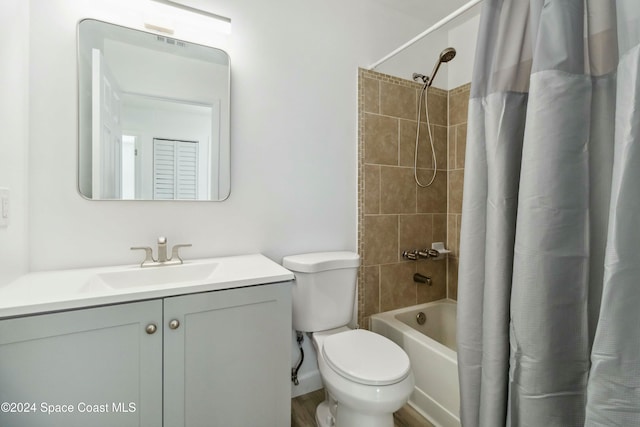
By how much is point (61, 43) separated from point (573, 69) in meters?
1.80

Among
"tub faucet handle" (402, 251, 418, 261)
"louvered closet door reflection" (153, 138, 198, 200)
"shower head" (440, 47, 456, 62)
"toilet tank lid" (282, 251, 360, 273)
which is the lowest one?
"tub faucet handle" (402, 251, 418, 261)

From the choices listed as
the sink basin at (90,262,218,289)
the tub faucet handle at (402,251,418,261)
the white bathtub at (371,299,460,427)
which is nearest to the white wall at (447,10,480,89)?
the tub faucet handle at (402,251,418,261)

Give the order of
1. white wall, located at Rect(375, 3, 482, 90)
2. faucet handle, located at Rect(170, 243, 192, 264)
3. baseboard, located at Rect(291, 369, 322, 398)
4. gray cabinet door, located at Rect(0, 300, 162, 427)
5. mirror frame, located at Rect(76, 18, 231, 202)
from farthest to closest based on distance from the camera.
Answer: white wall, located at Rect(375, 3, 482, 90), baseboard, located at Rect(291, 369, 322, 398), faucet handle, located at Rect(170, 243, 192, 264), mirror frame, located at Rect(76, 18, 231, 202), gray cabinet door, located at Rect(0, 300, 162, 427)

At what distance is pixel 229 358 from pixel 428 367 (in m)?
1.09

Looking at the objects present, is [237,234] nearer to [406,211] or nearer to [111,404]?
[111,404]

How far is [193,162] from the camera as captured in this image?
1.43 m

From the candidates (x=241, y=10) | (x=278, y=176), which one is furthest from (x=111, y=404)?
(x=241, y=10)

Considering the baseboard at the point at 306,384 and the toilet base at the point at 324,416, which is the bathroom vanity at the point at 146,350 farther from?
the baseboard at the point at 306,384

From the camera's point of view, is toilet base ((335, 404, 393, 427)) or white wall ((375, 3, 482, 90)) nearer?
toilet base ((335, 404, 393, 427))

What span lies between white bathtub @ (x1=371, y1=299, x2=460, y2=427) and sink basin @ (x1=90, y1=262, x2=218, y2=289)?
116 cm

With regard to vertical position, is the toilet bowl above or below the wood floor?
above

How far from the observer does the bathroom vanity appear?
824 millimetres

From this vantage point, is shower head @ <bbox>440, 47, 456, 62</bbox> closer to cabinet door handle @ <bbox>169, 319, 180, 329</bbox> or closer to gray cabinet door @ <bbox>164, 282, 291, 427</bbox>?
gray cabinet door @ <bbox>164, 282, 291, 427</bbox>

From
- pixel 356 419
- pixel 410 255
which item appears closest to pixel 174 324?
pixel 356 419
